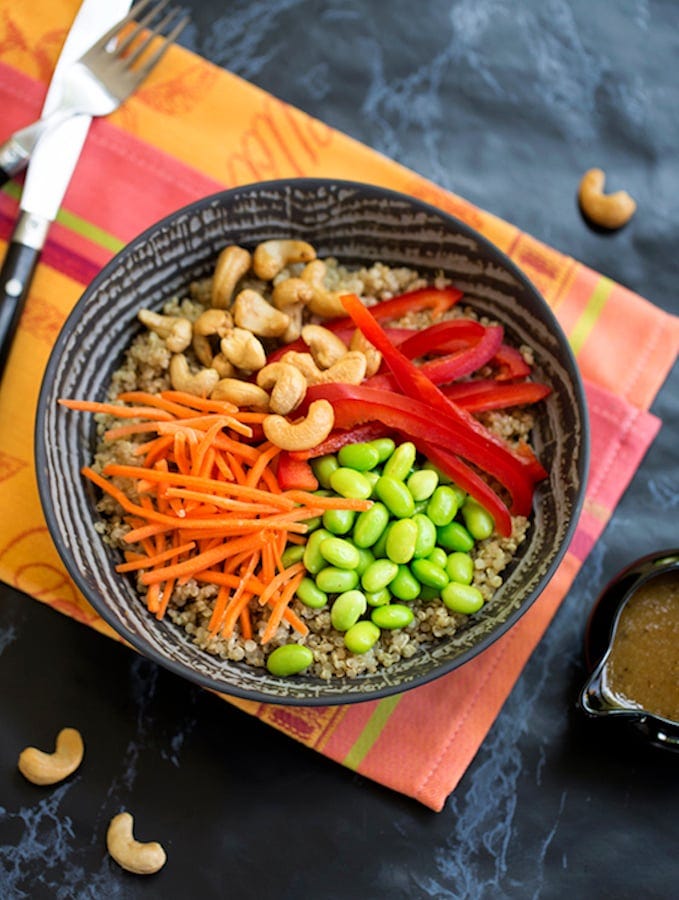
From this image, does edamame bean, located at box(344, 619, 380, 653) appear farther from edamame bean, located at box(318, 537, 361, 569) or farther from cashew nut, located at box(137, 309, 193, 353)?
cashew nut, located at box(137, 309, 193, 353)

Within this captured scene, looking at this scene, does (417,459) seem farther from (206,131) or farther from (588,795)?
(206,131)

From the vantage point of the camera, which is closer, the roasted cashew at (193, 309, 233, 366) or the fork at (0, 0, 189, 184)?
the roasted cashew at (193, 309, 233, 366)

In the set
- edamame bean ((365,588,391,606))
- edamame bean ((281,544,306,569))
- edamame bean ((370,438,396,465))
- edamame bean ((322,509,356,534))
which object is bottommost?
edamame bean ((281,544,306,569))

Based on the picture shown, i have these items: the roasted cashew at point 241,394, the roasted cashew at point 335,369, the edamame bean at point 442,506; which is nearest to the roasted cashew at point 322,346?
the roasted cashew at point 335,369

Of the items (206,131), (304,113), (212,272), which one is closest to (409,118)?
(304,113)

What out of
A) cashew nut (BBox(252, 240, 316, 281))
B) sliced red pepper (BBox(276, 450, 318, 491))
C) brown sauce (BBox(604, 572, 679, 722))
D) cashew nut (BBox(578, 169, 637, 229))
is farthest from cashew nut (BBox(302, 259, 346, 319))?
brown sauce (BBox(604, 572, 679, 722))
